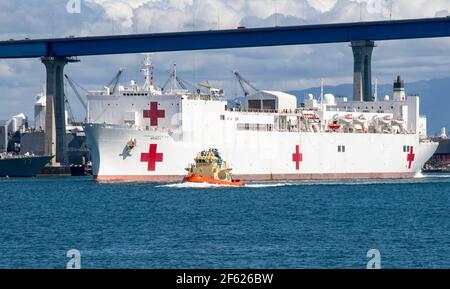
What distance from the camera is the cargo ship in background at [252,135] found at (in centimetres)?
6838

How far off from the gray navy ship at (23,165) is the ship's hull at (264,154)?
29189 mm

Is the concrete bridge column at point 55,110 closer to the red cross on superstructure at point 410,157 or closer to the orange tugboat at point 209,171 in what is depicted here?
the red cross on superstructure at point 410,157

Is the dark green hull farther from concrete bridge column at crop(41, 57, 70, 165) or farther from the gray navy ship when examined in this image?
concrete bridge column at crop(41, 57, 70, 165)

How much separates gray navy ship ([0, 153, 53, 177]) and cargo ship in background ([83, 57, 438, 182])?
2373cm

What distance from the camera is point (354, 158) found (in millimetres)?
83000

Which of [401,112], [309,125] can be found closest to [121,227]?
[309,125]

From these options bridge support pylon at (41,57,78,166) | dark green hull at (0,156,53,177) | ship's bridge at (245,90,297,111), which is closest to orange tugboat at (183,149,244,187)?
ship's bridge at (245,90,297,111)

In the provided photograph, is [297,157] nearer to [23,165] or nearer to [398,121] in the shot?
[398,121]

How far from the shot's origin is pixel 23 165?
324 ft

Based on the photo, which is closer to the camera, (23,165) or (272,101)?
(272,101)

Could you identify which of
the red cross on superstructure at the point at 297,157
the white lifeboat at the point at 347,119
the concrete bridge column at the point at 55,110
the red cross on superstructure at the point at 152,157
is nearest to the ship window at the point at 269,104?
the red cross on superstructure at the point at 297,157

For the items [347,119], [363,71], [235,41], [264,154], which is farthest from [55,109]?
[264,154]

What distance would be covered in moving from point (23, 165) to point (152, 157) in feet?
110

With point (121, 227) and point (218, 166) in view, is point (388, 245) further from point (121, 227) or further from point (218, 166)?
point (218, 166)
